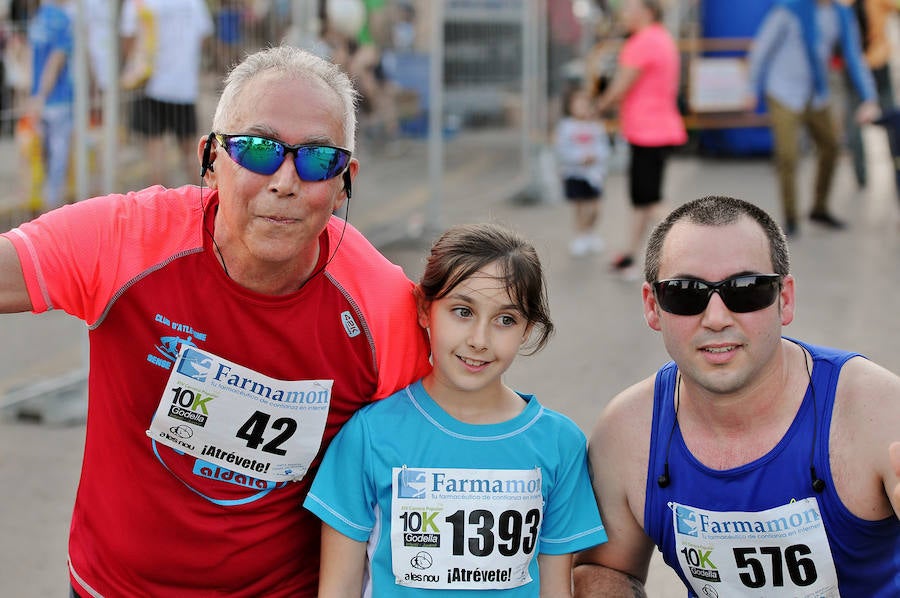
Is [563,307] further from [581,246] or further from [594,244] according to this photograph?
[594,244]

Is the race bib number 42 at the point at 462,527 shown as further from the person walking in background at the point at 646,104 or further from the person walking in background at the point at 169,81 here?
the person walking in background at the point at 646,104

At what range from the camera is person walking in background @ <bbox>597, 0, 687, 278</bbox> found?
8438mm

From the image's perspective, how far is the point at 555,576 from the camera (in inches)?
108

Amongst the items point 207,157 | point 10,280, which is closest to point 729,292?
point 207,157

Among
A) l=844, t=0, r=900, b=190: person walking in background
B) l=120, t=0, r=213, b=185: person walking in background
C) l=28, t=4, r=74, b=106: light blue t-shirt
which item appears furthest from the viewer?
l=844, t=0, r=900, b=190: person walking in background

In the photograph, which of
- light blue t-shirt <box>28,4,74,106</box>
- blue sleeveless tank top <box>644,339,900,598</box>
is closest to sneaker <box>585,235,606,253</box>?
light blue t-shirt <box>28,4,74,106</box>

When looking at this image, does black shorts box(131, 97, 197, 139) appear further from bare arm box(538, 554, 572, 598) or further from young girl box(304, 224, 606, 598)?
bare arm box(538, 554, 572, 598)

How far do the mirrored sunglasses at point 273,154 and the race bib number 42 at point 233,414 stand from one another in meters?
0.42

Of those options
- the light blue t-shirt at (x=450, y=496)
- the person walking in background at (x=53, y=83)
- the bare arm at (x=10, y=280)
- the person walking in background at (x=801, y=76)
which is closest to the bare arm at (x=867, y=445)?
the light blue t-shirt at (x=450, y=496)

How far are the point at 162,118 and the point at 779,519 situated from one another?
4.49 m

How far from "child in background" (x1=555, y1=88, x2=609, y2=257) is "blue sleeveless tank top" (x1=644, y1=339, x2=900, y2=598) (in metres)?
6.36

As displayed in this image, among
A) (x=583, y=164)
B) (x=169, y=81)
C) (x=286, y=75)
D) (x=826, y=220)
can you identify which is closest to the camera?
(x=286, y=75)

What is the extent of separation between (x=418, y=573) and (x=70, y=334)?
4989 mm

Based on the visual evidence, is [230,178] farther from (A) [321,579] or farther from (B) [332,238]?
(A) [321,579]
